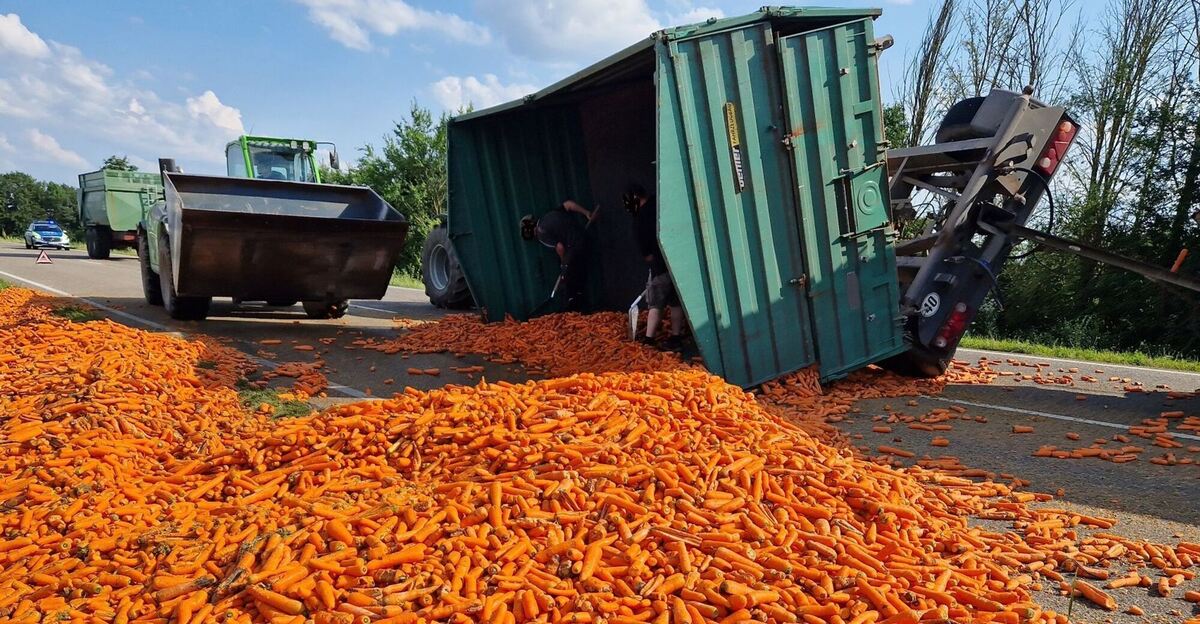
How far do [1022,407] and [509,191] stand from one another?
5617 mm

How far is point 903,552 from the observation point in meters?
3.14

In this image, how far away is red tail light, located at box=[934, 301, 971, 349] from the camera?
6.65m

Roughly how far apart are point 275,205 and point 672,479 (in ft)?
23.8

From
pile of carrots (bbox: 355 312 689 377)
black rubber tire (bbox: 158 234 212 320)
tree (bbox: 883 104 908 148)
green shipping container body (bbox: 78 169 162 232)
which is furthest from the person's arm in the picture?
green shipping container body (bbox: 78 169 162 232)

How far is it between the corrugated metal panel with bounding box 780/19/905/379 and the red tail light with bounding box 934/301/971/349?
2.28 feet

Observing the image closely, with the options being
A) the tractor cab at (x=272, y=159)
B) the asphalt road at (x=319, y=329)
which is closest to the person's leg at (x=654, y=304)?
the asphalt road at (x=319, y=329)


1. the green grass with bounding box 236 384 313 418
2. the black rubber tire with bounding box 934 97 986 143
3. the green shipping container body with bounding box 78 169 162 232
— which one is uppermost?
the green shipping container body with bounding box 78 169 162 232

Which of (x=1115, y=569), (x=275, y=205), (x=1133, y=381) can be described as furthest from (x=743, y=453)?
(x=275, y=205)

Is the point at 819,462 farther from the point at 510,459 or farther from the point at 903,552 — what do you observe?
the point at 510,459

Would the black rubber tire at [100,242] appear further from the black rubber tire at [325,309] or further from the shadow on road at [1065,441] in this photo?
the shadow on road at [1065,441]

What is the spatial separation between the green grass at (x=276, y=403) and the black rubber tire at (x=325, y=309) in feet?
15.0

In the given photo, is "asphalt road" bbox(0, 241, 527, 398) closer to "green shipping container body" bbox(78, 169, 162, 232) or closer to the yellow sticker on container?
the yellow sticker on container

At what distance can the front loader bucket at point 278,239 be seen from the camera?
807 cm

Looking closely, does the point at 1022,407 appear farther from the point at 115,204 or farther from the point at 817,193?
the point at 115,204
